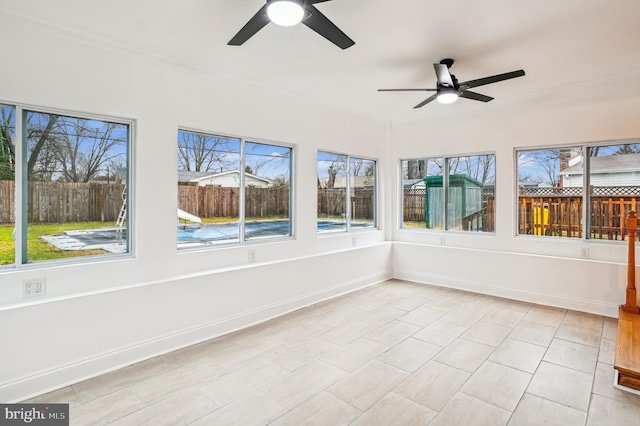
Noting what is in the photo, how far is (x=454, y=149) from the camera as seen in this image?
5.39 meters

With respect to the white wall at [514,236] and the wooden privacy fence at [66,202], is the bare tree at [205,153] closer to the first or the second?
the wooden privacy fence at [66,202]

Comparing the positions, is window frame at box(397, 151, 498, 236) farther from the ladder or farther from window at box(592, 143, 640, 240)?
the ladder

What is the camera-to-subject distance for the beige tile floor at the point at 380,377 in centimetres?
227

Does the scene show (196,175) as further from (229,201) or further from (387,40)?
(387,40)

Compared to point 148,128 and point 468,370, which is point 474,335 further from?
point 148,128

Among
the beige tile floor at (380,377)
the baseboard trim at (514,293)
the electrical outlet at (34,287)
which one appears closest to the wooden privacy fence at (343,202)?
the baseboard trim at (514,293)

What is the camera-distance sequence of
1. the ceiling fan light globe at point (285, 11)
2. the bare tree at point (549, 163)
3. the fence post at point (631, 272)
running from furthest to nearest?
the bare tree at point (549, 163), the fence post at point (631, 272), the ceiling fan light globe at point (285, 11)

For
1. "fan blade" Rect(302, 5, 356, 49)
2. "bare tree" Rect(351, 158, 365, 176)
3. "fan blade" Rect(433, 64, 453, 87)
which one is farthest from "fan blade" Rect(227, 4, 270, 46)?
"bare tree" Rect(351, 158, 365, 176)

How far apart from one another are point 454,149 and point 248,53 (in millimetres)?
3540

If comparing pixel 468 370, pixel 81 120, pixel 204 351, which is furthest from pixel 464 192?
pixel 81 120

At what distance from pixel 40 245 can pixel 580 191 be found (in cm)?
589

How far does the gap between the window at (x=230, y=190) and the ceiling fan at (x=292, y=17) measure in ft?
5.44

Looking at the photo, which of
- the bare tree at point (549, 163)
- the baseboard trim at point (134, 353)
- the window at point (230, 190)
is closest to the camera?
the baseboard trim at point (134, 353)

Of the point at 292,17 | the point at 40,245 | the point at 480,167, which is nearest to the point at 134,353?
the point at 40,245
